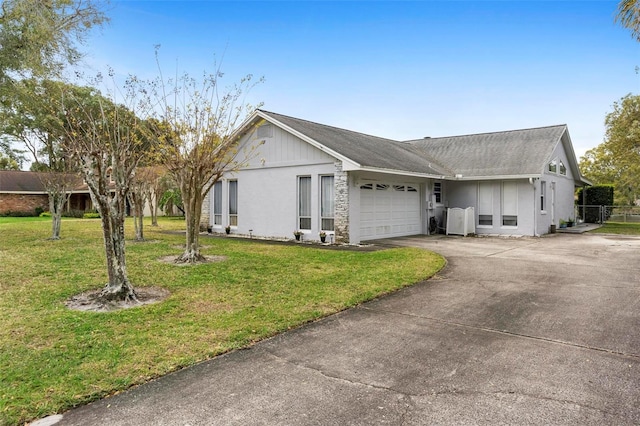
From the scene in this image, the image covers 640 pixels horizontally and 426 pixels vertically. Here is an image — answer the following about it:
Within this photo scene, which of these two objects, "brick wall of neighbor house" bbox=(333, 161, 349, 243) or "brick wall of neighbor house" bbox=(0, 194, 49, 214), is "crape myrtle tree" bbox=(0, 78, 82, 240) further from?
"brick wall of neighbor house" bbox=(0, 194, 49, 214)

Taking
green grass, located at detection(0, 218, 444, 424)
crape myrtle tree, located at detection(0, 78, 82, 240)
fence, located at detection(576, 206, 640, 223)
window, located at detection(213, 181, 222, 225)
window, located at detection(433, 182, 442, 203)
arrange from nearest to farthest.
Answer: green grass, located at detection(0, 218, 444, 424) < crape myrtle tree, located at detection(0, 78, 82, 240) < window, located at detection(213, 181, 222, 225) < window, located at detection(433, 182, 442, 203) < fence, located at detection(576, 206, 640, 223)

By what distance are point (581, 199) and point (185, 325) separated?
2801cm

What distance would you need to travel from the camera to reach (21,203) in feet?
108

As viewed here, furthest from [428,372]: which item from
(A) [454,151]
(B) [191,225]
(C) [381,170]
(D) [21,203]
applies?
(D) [21,203]

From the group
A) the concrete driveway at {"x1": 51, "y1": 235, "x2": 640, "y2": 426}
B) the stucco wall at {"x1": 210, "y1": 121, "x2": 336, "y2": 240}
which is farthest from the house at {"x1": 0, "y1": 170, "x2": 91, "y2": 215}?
the concrete driveway at {"x1": 51, "y1": 235, "x2": 640, "y2": 426}

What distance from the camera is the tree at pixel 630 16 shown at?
6.36 meters

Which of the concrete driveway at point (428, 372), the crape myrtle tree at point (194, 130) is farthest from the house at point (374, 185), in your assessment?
the concrete driveway at point (428, 372)

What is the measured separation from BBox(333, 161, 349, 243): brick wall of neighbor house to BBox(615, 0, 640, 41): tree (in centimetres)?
774

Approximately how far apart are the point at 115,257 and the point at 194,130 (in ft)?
16.8

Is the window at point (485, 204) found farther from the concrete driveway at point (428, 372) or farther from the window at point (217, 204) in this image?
the window at point (217, 204)

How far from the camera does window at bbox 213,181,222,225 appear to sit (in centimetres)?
1695

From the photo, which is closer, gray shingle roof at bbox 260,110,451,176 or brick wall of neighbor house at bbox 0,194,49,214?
gray shingle roof at bbox 260,110,451,176

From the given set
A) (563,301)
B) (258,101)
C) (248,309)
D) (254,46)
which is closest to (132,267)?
(248,309)

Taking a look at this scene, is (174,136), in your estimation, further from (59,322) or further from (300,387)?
(300,387)
